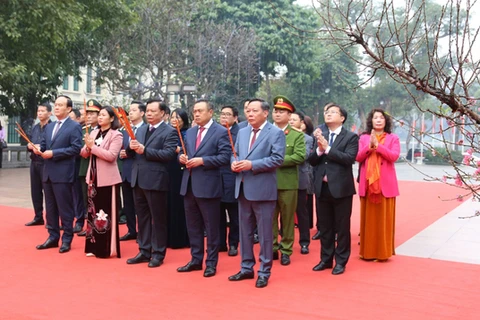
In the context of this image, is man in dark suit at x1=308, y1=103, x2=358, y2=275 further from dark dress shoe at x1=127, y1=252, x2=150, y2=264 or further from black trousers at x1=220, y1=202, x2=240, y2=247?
dark dress shoe at x1=127, y1=252, x2=150, y2=264

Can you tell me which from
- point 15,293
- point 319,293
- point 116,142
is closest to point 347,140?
point 319,293

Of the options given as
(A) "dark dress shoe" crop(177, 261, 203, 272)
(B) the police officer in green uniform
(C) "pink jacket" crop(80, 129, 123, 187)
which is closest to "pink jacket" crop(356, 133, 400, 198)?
(B) the police officer in green uniform

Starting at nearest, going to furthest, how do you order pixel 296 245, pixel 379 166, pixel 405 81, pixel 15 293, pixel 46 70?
pixel 405 81 < pixel 15 293 < pixel 379 166 < pixel 296 245 < pixel 46 70

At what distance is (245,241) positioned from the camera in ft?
16.7

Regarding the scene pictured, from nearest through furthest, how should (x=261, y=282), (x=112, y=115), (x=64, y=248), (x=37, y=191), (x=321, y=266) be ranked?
1. (x=261, y=282)
2. (x=321, y=266)
3. (x=112, y=115)
4. (x=64, y=248)
5. (x=37, y=191)

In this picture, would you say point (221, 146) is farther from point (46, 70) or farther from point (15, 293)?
point (46, 70)

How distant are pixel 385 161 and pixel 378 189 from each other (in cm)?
33

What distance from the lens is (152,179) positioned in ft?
18.3

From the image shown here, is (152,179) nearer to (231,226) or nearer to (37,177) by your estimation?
(231,226)

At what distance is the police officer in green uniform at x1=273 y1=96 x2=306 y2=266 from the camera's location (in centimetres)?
571

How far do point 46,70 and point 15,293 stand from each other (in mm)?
13786

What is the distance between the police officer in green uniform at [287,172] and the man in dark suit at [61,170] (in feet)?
7.47

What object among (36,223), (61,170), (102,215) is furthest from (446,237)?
(36,223)

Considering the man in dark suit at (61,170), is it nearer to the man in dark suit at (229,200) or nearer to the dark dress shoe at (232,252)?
the man in dark suit at (229,200)
